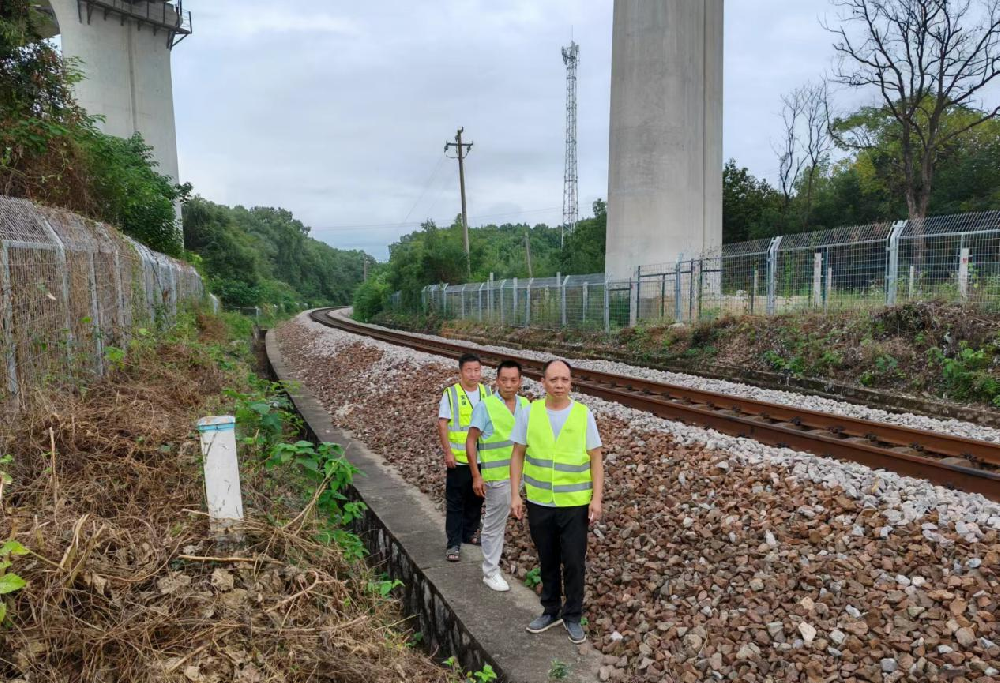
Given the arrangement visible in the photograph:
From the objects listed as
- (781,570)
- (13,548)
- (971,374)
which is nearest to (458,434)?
(781,570)

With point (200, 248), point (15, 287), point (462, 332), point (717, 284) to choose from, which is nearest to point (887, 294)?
point (717, 284)

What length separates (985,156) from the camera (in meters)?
38.5

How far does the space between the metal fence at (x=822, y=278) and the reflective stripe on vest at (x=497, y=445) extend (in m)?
9.83

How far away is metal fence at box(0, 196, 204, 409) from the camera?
5.08 m

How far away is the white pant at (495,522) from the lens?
4.78 m

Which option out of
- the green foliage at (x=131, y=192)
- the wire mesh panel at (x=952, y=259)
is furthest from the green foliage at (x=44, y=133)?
the wire mesh panel at (x=952, y=259)

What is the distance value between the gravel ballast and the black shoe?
118 mm

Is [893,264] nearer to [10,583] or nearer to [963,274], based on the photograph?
[963,274]

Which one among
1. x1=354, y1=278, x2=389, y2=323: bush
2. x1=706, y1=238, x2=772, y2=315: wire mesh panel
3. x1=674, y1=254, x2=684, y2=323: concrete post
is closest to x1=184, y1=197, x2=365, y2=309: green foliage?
x1=354, y1=278, x2=389, y2=323: bush

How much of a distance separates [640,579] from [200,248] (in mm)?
49952

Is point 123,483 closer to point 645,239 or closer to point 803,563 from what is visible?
point 803,563

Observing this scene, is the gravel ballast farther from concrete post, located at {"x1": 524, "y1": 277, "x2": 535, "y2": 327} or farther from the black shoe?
concrete post, located at {"x1": 524, "y1": 277, "x2": 535, "y2": 327}

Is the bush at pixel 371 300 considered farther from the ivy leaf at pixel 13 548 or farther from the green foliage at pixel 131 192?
the ivy leaf at pixel 13 548

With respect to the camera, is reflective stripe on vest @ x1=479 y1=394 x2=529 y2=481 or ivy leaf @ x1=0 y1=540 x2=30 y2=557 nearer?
ivy leaf @ x1=0 y1=540 x2=30 y2=557
